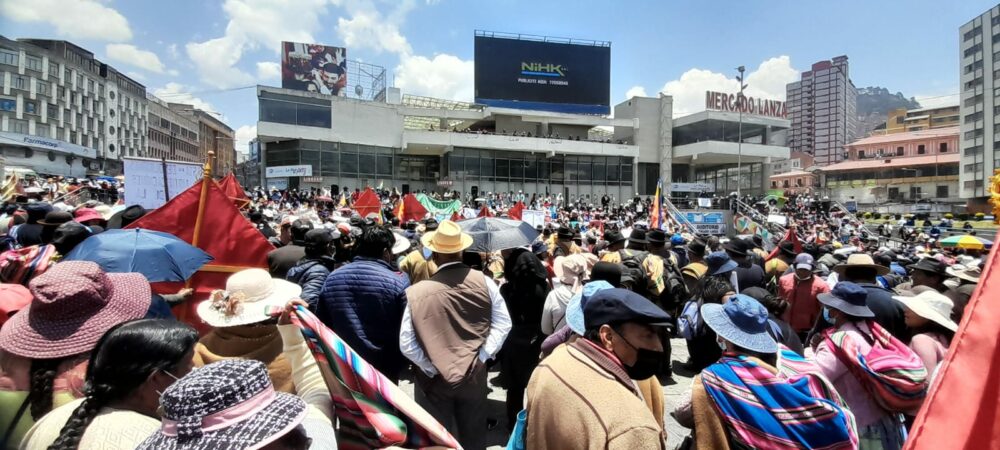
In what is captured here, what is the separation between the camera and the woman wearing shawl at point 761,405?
6.43 ft

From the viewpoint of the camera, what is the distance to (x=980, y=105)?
55.1 m

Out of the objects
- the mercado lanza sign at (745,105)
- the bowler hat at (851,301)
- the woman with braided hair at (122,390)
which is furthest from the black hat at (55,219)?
the mercado lanza sign at (745,105)

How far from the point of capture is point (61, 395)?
5.69 ft

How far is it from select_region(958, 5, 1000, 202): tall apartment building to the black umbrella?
67034mm

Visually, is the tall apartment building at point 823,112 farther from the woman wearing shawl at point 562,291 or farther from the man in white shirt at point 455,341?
the man in white shirt at point 455,341

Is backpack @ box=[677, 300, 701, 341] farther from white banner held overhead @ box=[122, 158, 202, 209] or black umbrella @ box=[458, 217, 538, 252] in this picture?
white banner held overhead @ box=[122, 158, 202, 209]

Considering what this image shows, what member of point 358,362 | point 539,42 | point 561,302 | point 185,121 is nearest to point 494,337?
point 561,302

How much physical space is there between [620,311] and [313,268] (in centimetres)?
309

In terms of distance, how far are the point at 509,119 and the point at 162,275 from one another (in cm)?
4104

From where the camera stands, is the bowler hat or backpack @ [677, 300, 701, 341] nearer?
the bowler hat

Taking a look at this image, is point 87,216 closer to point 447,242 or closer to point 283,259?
point 283,259

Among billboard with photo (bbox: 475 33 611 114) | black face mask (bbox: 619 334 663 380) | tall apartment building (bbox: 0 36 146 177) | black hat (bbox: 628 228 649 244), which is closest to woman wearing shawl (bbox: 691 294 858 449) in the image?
black face mask (bbox: 619 334 663 380)

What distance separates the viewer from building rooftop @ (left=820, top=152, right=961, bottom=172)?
60531 millimetres

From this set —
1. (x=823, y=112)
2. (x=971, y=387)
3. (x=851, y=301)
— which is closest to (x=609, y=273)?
(x=851, y=301)
